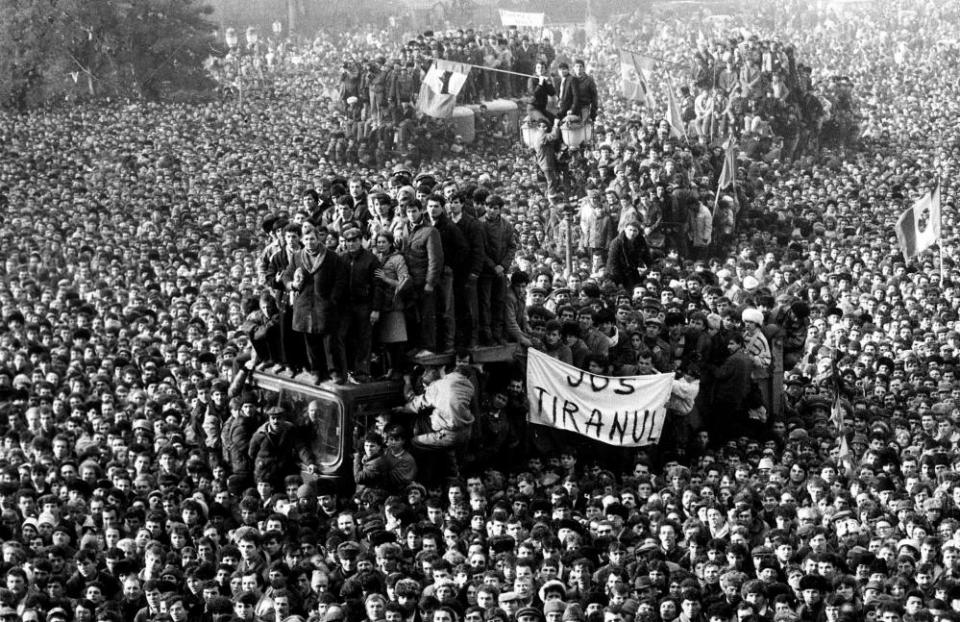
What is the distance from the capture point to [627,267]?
85.6 ft

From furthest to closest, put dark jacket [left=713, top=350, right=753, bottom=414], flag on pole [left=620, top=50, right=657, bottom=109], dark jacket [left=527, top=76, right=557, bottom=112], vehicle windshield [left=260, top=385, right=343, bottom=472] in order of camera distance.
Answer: flag on pole [left=620, top=50, right=657, bottom=109]
dark jacket [left=527, top=76, right=557, bottom=112]
dark jacket [left=713, top=350, right=753, bottom=414]
vehicle windshield [left=260, top=385, right=343, bottom=472]

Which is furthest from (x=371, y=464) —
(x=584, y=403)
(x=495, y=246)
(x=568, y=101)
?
(x=568, y=101)

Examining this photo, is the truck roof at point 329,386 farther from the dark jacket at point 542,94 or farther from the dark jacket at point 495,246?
the dark jacket at point 542,94

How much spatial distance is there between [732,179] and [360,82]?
35.3ft

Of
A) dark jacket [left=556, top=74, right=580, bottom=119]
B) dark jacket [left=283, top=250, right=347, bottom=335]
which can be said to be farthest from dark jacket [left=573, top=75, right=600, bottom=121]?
dark jacket [left=283, top=250, right=347, bottom=335]

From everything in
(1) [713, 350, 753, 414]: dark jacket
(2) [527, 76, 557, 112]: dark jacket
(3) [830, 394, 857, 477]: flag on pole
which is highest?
(1) [713, 350, 753, 414]: dark jacket

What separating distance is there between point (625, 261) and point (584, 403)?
20.1 ft

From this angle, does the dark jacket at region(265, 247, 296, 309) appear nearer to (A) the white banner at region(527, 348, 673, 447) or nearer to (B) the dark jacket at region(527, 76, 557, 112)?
(A) the white banner at region(527, 348, 673, 447)

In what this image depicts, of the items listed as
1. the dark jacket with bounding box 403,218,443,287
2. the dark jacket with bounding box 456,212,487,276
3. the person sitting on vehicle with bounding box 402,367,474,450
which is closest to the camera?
the person sitting on vehicle with bounding box 402,367,474,450

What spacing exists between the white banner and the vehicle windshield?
203cm

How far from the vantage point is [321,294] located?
63.3 feet

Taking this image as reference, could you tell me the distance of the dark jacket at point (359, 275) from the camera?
1947 cm

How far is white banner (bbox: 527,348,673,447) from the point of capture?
2022cm

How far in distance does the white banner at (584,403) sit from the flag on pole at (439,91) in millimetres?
18504
